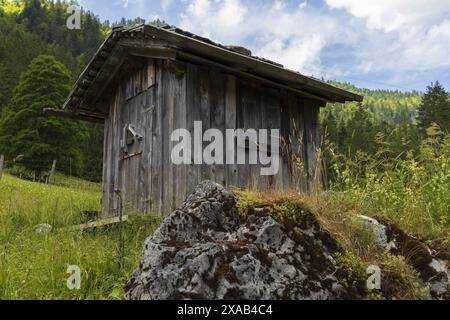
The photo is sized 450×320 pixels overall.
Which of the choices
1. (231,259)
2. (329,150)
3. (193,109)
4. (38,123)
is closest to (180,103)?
(193,109)

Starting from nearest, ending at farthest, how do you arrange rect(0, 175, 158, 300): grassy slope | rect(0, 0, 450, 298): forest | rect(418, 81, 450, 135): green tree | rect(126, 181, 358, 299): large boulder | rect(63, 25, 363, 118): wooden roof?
rect(126, 181, 358, 299): large boulder < rect(0, 175, 158, 300): grassy slope < rect(0, 0, 450, 298): forest < rect(63, 25, 363, 118): wooden roof < rect(418, 81, 450, 135): green tree

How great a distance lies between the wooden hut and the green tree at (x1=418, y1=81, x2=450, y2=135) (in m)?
31.1

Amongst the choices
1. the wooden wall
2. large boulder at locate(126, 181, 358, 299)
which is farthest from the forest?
the wooden wall

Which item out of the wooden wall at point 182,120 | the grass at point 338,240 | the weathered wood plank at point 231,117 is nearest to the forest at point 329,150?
the grass at point 338,240

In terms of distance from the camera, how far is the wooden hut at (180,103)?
6.87 meters

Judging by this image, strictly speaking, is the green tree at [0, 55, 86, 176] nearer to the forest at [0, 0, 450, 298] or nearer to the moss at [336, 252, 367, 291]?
the forest at [0, 0, 450, 298]

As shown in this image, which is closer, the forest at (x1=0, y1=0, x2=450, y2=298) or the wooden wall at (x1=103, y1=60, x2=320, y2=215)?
the forest at (x1=0, y1=0, x2=450, y2=298)

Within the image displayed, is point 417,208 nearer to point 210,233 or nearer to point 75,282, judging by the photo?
point 210,233

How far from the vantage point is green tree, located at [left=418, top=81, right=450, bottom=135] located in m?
35.8

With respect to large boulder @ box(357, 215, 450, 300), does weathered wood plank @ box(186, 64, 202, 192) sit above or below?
above

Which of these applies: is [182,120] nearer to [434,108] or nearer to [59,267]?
[59,267]

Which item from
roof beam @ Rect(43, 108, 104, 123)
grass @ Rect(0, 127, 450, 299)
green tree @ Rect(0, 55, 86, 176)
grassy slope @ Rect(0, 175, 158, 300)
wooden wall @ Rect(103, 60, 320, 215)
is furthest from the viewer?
green tree @ Rect(0, 55, 86, 176)

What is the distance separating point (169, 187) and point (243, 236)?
3.90 m

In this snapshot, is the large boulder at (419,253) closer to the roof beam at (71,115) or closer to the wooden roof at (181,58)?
the wooden roof at (181,58)
